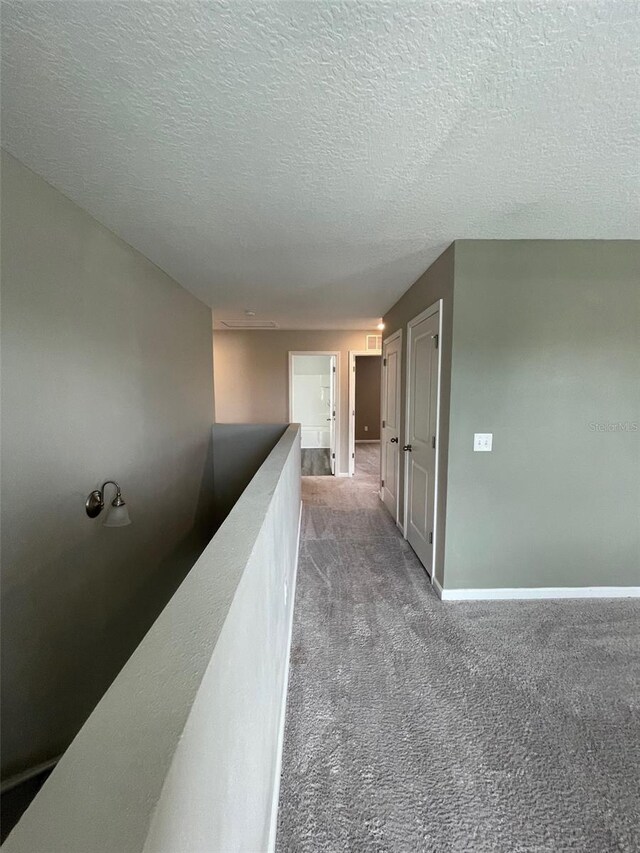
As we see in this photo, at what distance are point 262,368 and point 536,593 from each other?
4381mm

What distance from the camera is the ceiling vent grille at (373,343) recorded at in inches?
206

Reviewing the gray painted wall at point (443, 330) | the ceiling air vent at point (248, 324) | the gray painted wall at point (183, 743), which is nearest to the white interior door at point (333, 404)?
the ceiling air vent at point (248, 324)

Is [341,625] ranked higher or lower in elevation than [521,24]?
lower

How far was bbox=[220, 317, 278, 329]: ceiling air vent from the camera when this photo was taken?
455 centimetres

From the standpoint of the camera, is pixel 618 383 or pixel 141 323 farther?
pixel 141 323

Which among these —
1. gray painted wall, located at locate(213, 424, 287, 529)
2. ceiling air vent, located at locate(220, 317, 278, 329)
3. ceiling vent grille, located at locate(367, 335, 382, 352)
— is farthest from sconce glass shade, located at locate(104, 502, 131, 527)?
ceiling vent grille, located at locate(367, 335, 382, 352)

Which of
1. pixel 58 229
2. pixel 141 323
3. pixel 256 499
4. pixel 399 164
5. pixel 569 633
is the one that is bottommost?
pixel 569 633

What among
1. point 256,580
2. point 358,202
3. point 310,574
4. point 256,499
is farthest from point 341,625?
point 358,202

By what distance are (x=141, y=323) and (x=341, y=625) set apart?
2356mm

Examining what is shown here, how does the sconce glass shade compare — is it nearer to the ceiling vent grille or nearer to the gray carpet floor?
the gray carpet floor

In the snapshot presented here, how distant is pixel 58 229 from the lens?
1.56m

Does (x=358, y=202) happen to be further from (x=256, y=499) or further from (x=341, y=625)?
(x=341, y=625)

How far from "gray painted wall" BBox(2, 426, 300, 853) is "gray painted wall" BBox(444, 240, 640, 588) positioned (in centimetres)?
172

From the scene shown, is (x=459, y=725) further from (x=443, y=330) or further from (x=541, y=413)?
(x=443, y=330)
